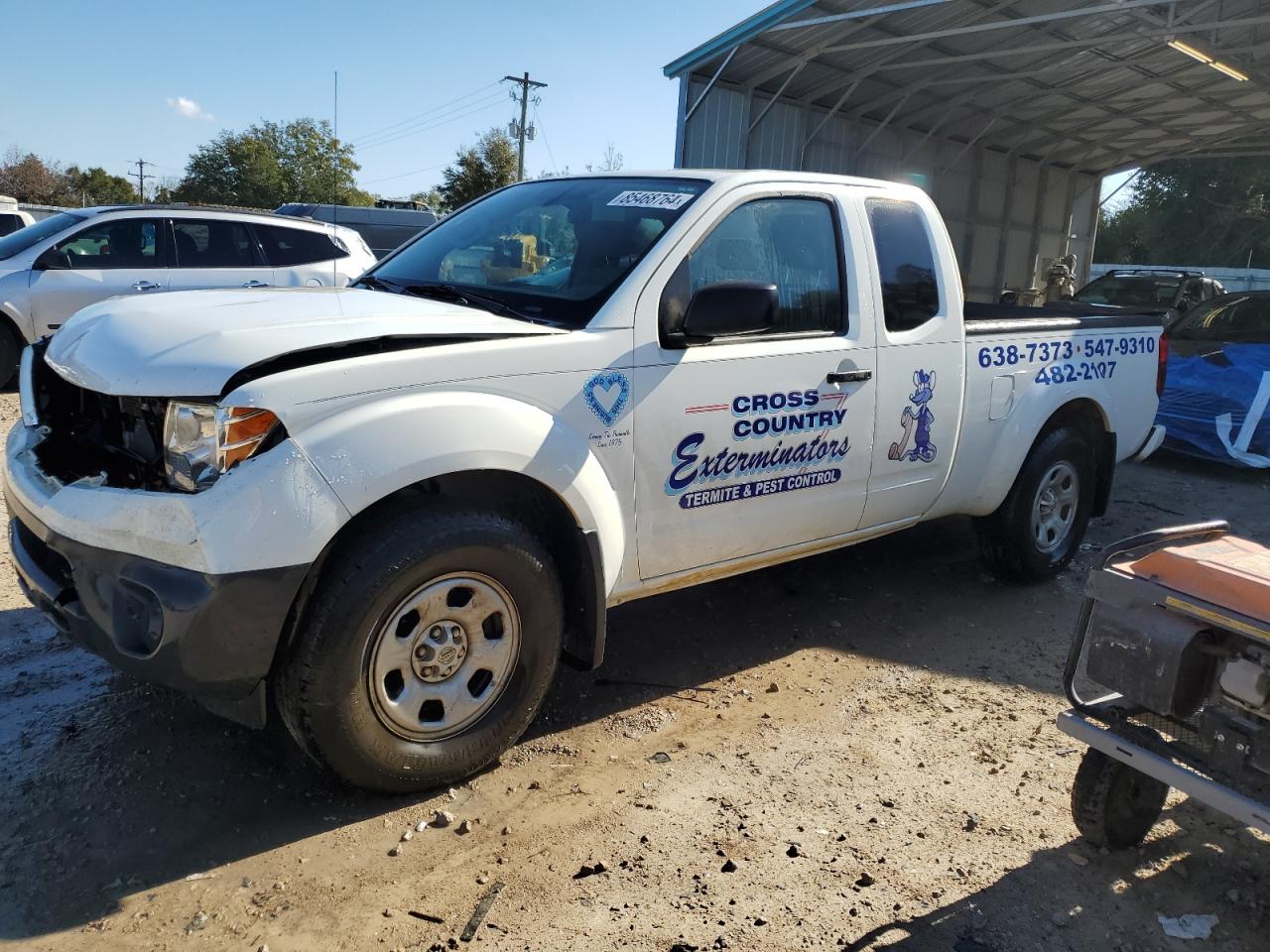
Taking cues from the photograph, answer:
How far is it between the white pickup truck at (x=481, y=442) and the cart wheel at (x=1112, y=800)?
4.74 feet

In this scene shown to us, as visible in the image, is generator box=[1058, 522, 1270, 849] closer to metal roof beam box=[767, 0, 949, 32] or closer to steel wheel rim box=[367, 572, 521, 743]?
steel wheel rim box=[367, 572, 521, 743]

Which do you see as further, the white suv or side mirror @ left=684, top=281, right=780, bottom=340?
the white suv

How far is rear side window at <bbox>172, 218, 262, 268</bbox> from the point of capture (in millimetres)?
9500

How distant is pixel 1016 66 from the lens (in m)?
15.7

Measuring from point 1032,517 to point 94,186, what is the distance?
205 feet

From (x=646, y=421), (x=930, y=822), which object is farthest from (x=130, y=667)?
(x=930, y=822)

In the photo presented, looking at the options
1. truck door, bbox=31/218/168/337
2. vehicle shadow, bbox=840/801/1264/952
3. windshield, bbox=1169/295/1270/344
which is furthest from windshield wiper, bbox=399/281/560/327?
windshield, bbox=1169/295/1270/344

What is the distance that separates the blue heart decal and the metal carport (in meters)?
10.8

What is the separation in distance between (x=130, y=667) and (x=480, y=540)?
3.32 feet

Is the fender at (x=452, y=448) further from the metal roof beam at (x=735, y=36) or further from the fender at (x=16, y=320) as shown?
the metal roof beam at (x=735, y=36)

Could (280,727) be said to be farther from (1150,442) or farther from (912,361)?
(1150,442)

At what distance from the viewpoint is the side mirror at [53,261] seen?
908cm

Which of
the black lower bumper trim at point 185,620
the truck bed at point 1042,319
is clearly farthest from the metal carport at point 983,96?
the black lower bumper trim at point 185,620

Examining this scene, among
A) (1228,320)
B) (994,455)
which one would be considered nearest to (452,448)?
(994,455)
